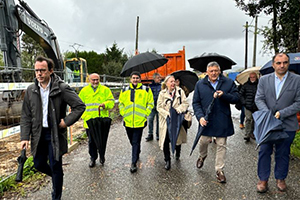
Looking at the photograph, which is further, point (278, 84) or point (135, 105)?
point (135, 105)

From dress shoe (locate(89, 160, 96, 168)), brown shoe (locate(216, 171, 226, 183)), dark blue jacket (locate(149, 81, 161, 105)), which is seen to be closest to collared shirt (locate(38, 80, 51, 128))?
dress shoe (locate(89, 160, 96, 168))

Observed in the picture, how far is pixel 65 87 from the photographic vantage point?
251cm

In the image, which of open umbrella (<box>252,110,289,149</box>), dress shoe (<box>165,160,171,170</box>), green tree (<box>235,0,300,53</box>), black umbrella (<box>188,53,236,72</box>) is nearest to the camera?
open umbrella (<box>252,110,289,149</box>)

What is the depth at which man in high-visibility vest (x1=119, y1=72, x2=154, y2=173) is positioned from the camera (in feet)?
12.0

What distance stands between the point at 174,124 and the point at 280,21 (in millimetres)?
8593

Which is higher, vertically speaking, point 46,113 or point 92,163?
point 46,113

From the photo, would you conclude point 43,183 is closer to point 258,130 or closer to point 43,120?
point 43,120

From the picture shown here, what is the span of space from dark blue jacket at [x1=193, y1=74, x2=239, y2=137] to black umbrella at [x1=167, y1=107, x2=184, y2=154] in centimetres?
38

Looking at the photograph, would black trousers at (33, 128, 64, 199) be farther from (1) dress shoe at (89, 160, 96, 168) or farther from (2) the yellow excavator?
(2) the yellow excavator

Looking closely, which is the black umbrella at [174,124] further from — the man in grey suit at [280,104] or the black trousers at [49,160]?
the black trousers at [49,160]

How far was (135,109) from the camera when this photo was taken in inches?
145

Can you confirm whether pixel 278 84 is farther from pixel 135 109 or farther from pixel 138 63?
pixel 138 63

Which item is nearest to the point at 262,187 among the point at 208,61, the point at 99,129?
the point at 99,129

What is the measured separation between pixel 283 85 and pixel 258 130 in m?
0.70
